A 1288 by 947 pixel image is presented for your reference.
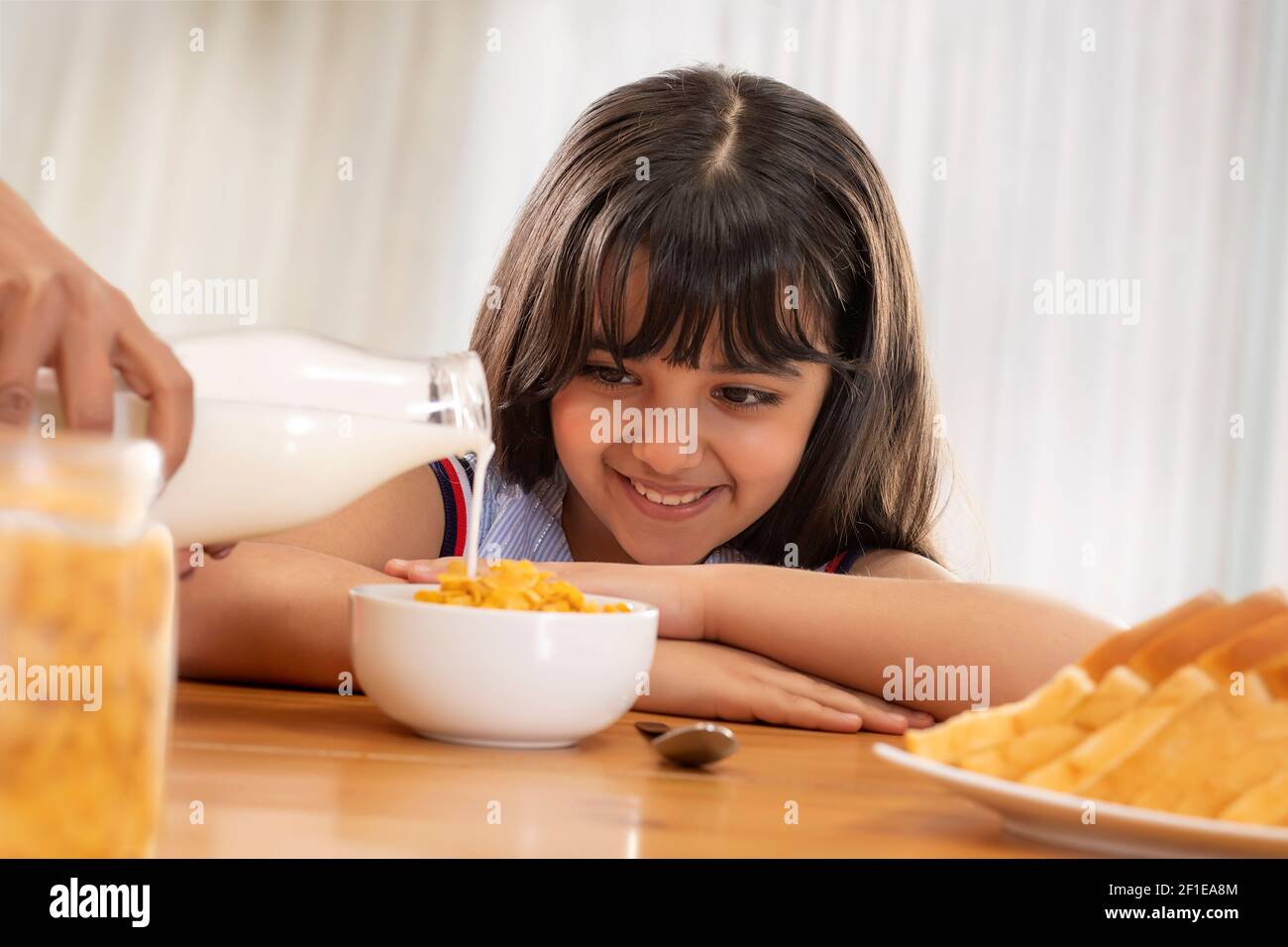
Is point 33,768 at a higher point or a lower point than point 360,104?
lower

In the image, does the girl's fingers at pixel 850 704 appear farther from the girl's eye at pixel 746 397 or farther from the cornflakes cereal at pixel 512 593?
the girl's eye at pixel 746 397

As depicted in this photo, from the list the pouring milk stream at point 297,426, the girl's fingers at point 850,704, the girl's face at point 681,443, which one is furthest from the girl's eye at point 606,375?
the pouring milk stream at point 297,426

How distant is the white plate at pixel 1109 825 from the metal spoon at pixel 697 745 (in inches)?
5.3

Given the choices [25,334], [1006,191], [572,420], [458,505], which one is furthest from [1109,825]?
[1006,191]

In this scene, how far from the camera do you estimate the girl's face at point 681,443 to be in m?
1.32

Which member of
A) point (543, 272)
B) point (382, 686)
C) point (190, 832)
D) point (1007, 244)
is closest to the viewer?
point (190, 832)

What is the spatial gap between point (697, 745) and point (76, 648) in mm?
353

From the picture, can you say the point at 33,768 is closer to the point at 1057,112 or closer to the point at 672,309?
the point at 672,309

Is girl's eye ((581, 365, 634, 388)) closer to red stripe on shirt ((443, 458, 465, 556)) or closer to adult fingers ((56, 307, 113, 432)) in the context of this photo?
red stripe on shirt ((443, 458, 465, 556))

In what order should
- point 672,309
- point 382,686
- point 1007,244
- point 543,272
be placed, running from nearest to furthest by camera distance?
point 382,686
point 672,309
point 543,272
point 1007,244

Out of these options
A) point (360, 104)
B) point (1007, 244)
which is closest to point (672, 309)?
point (1007, 244)
